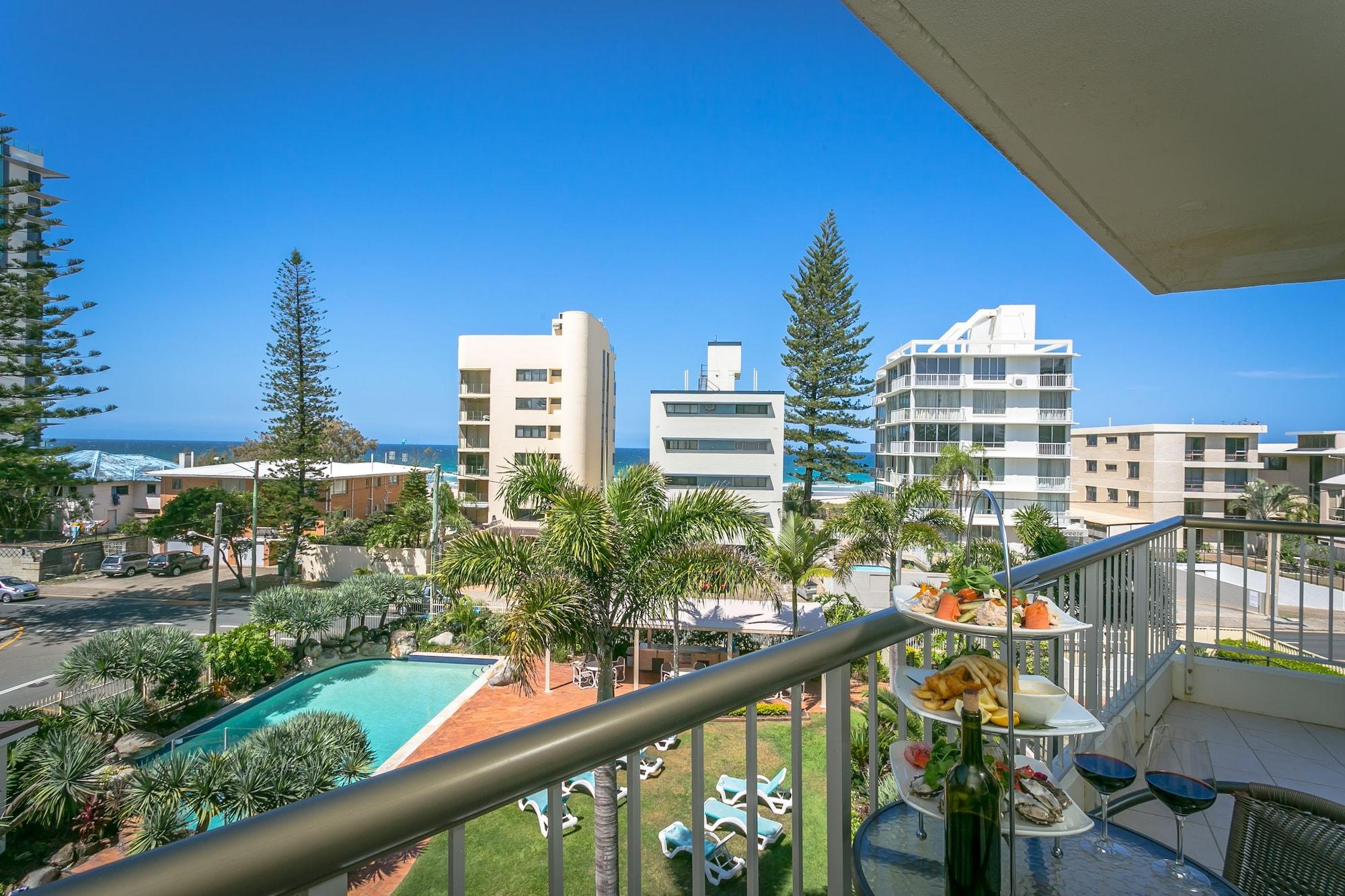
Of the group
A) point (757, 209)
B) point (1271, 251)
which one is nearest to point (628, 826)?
point (1271, 251)

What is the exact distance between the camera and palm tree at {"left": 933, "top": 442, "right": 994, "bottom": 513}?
20.7m

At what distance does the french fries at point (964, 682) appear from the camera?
0.97 meters

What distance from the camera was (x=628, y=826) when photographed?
2.45ft

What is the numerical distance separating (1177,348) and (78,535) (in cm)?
5132

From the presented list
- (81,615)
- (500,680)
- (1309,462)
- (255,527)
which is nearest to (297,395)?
(255,527)

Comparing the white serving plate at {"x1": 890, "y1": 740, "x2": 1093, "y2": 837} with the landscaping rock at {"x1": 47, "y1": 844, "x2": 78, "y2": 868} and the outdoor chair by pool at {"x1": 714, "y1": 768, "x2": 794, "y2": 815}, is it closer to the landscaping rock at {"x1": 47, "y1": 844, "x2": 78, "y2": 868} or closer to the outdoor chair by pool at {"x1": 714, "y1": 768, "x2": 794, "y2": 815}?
the outdoor chair by pool at {"x1": 714, "y1": 768, "x2": 794, "y2": 815}

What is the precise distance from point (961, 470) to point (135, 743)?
69.1 ft

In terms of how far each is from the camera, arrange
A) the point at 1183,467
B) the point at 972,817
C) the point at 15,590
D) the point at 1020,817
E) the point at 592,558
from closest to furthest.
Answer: the point at 972,817
the point at 1020,817
the point at 592,558
the point at 15,590
the point at 1183,467

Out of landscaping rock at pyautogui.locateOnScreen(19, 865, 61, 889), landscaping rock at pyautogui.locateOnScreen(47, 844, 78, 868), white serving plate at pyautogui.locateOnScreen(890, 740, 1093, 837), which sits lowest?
landscaping rock at pyautogui.locateOnScreen(47, 844, 78, 868)

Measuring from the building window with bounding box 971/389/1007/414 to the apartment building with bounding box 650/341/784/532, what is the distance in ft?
25.2

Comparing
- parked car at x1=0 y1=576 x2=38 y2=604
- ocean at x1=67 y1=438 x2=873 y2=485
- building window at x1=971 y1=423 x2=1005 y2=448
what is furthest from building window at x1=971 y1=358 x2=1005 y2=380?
parked car at x1=0 y1=576 x2=38 y2=604

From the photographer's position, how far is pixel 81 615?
15.4m

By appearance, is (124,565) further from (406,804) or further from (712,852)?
(406,804)

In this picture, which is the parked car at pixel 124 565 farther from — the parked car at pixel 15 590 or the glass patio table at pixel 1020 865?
the glass patio table at pixel 1020 865
